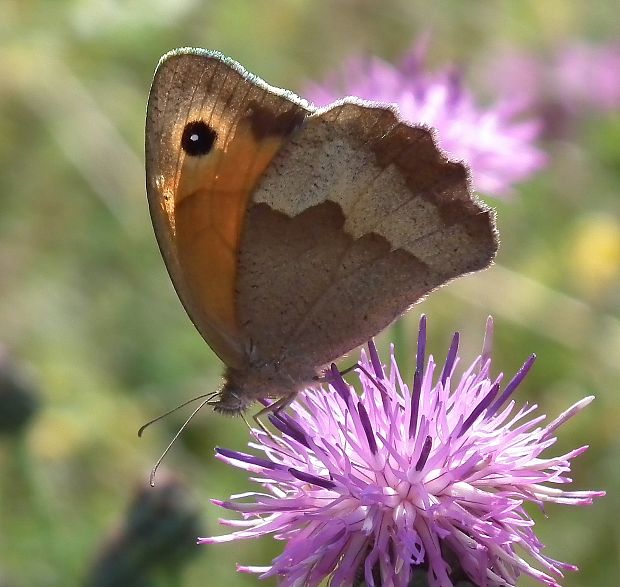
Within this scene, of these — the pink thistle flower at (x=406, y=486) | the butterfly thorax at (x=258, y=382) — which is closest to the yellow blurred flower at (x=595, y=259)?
the pink thistle flower at (x=406, y=486)

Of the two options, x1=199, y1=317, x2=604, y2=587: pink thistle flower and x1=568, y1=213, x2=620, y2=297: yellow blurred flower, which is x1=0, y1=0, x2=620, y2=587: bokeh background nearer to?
x1=568, y1=213, x2=620, y2=297: yellow blurred flower

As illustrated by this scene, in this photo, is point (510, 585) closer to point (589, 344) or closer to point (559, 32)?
point (589, 344)

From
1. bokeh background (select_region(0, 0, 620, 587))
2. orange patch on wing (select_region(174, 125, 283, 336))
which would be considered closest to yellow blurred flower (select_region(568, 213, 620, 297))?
bokeh background (select_region(0, 0, 620, 587))

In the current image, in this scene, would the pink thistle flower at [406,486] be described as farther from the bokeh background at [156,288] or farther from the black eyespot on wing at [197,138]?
Answer: the bokeh background at [156,288]

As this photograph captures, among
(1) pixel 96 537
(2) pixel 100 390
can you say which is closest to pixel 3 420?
(1) pixel 96 537

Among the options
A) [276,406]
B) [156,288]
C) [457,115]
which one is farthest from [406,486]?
[156,288]

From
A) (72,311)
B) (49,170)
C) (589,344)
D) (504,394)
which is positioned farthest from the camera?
(49,170)
